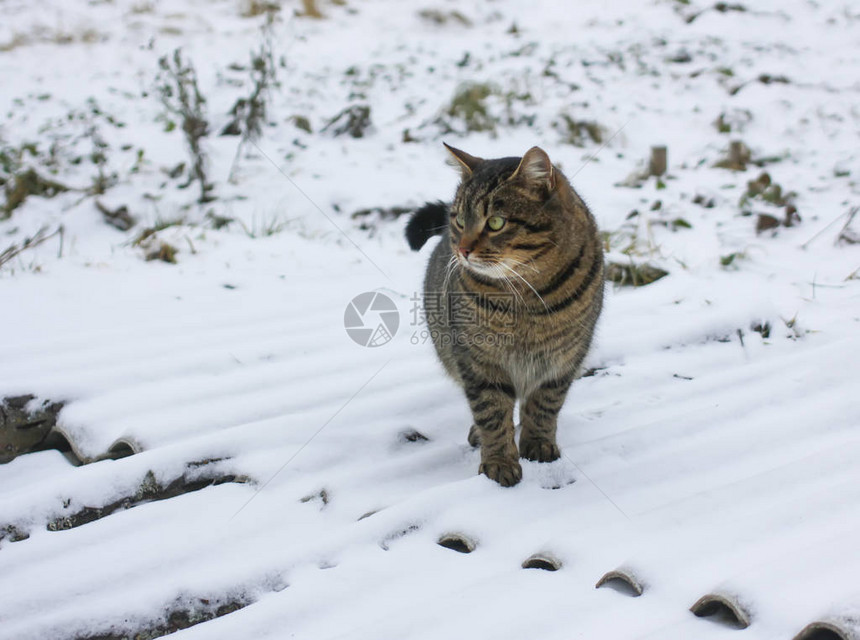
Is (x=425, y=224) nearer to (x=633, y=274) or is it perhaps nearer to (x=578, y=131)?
(x=633, y=274)

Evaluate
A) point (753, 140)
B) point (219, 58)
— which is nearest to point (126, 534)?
point (753, 140)

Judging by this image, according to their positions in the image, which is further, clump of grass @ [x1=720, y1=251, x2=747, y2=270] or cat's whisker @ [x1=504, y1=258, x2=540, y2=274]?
clump of grass @ [x1=720, y1=251, x2=747, y2=270]

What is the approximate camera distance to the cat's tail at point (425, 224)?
237cm

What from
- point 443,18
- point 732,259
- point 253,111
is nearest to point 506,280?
point 732,259

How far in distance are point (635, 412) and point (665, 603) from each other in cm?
85

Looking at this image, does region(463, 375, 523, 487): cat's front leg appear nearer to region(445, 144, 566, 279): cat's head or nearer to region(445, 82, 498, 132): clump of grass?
region(445, 144, 566, 279): cat's head

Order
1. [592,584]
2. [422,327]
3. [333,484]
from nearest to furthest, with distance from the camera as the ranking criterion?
[592,584] < [333,484] < [422,327]

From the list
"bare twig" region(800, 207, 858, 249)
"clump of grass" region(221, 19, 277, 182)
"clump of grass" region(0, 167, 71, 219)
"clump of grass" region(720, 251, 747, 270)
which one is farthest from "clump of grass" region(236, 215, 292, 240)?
"bare twig" region(800, 207, 858, 249)

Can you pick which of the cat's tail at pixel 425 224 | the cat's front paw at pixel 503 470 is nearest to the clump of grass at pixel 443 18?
the cat's tail at pixel 425 224

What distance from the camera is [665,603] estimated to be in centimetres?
125

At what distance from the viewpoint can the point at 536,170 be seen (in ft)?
5.70

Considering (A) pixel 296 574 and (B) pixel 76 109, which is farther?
(B) pixel 76 109

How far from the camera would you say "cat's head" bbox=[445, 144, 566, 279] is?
177cm

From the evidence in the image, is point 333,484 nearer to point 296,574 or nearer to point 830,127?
point 296,574
